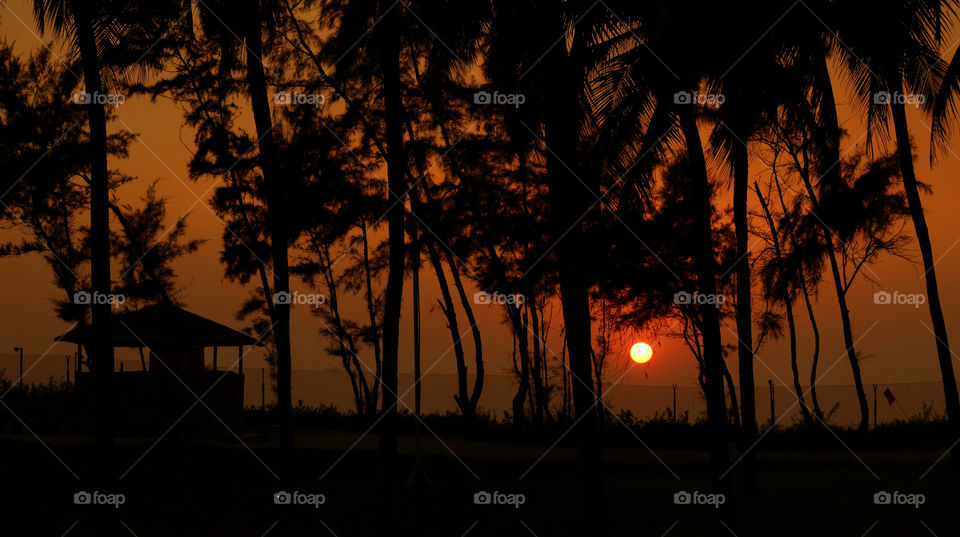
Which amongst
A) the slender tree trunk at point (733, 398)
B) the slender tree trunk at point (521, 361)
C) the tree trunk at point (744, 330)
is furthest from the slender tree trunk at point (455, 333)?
the tree trunk at point (744, 330)

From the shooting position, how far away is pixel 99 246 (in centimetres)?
1284

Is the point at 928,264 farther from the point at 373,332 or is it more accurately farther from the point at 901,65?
the point at 373,332

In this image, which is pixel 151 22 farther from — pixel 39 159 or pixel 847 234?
pixel 847 234

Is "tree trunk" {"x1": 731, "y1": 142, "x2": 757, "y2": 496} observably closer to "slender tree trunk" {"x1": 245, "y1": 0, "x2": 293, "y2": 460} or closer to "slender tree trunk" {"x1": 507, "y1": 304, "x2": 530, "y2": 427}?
"slender tree trunk" {"x1": 245, "y1": 0, "x2": 293, "y2": 460}

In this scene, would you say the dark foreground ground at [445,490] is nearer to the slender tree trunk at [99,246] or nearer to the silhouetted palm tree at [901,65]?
the slender tree trunk at [99,246]

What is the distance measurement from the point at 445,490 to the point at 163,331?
1142 cm

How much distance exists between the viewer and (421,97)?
30.8 m

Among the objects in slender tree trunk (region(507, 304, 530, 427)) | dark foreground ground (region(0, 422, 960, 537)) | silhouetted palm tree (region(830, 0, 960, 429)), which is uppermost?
silhouetted palm tree (region(830, 0, 960, 429))

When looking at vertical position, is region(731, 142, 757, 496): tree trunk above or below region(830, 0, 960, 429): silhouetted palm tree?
below

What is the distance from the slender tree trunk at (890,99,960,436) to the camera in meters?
20.0

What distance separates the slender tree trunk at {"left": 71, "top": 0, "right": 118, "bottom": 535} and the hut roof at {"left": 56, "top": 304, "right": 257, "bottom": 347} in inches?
520

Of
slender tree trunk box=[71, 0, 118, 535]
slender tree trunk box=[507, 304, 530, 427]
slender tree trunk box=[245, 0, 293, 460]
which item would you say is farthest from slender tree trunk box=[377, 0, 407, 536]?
slender tree trunk box=[507, 304, 530, 427]

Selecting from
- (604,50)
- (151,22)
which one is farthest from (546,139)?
(151,22)

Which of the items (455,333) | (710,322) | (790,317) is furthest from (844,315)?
(710,322)
